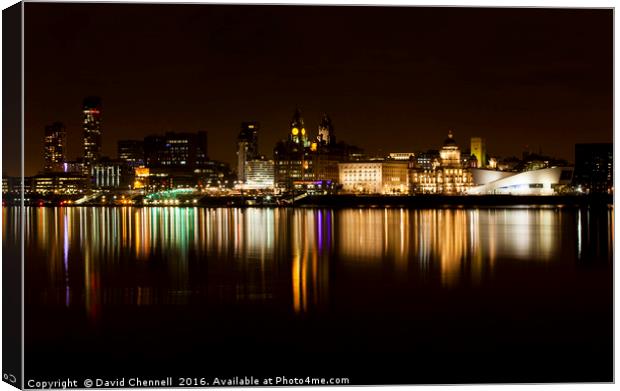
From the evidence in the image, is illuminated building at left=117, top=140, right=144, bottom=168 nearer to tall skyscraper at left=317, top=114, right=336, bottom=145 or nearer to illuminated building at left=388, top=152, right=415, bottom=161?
tall skyscraper at left=317, top=114, right=336, bottom=145

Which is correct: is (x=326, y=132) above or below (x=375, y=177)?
above

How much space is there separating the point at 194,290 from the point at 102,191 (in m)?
32.6

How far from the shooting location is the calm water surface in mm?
4633

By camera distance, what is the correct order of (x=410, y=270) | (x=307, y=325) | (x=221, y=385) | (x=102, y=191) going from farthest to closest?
(x=102, y=191)
(x=410, y=270)
(x=307, y=325)
(x=221, y=385)

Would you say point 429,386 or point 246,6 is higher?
point 246,6

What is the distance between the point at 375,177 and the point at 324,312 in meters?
45.0

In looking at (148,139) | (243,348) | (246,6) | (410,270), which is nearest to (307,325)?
(243,348)

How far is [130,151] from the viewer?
3753cm

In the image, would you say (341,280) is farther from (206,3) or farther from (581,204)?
(581,204)

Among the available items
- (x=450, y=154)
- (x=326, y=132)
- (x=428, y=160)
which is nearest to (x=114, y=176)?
(x=326, y=132)

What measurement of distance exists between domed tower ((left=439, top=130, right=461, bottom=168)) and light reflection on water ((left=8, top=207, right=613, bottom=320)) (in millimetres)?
35284

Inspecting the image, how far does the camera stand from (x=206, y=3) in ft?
14.2

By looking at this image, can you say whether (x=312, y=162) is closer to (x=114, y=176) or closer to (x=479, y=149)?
(x=479, y=149)

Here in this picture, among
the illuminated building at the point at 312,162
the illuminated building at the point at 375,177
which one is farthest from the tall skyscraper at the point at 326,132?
the illuminated building at the point at 375,177
